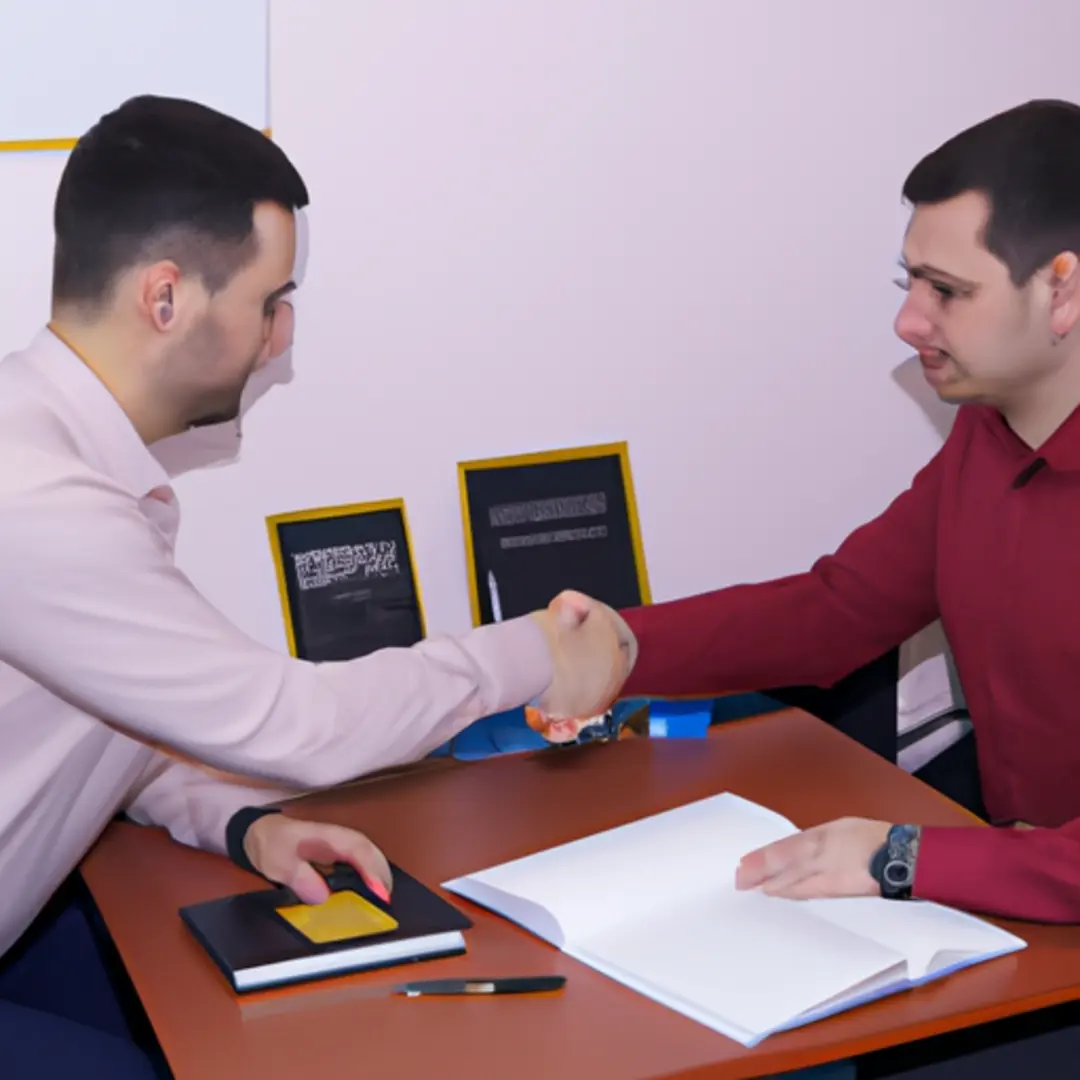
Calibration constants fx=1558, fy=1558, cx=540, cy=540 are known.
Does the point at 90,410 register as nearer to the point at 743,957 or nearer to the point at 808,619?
the point at 743,957

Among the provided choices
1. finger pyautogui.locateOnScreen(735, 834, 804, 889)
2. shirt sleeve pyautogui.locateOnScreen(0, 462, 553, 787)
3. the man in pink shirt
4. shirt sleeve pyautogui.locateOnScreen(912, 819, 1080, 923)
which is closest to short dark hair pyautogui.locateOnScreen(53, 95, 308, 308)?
the man in pink shirt

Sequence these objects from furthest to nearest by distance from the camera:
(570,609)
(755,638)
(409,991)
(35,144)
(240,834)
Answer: (755,638) < (570,609) < (35,144) < (240,834) < (409,991)

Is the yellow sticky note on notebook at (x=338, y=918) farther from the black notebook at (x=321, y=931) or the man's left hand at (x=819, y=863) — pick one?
the man's left hand at (x=819, y=863)

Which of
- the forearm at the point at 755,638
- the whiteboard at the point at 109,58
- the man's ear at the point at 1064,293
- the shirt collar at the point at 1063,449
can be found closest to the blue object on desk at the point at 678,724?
the forearm at the point at 755,638

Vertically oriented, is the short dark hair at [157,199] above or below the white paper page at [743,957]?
above

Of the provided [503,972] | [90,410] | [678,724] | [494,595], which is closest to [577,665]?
[678,724]

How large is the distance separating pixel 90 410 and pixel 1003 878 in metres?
0.96

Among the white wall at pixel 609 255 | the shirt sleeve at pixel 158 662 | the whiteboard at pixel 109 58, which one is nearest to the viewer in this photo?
the shirt sleeve at pixel 158 662

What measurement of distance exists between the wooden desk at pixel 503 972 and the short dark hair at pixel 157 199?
593mm

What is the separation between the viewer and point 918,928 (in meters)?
1.39

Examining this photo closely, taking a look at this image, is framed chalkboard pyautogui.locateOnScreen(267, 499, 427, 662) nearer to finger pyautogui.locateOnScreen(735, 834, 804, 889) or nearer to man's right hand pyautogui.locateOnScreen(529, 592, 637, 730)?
man's right hand pyautogui.locateOnScreen(529, 592, 637, 730)

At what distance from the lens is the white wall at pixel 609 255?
77.4 inches

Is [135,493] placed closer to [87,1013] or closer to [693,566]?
[87,1013]

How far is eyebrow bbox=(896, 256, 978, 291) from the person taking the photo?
180 cm
